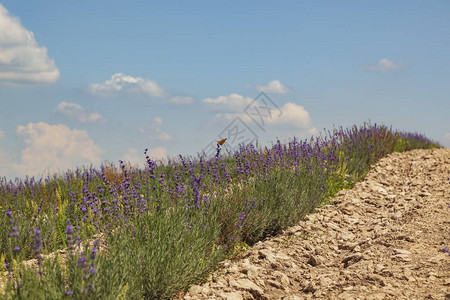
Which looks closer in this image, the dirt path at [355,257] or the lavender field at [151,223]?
the lavender field at [151,223]

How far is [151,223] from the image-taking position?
3920 millimetres

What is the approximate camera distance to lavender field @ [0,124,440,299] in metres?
2.82

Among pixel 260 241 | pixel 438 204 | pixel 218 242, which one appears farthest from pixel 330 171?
pixel 218 242

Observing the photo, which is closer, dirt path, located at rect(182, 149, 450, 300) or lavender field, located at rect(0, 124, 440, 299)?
lavender field, located at rect(0, 124, 440, 299)

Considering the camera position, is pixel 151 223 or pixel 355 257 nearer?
pixel 151 223

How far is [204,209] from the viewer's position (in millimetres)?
4504

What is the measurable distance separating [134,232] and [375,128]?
31.5 ft

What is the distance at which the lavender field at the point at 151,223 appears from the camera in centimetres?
282

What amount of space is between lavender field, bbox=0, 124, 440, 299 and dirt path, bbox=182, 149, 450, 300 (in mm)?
271

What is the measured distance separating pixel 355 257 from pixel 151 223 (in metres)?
2.31

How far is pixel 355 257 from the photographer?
454 centimetres

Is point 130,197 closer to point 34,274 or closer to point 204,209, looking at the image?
point 204,209

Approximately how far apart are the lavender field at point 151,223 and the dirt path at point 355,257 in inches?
10.7

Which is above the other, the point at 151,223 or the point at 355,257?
the point at 151,223
